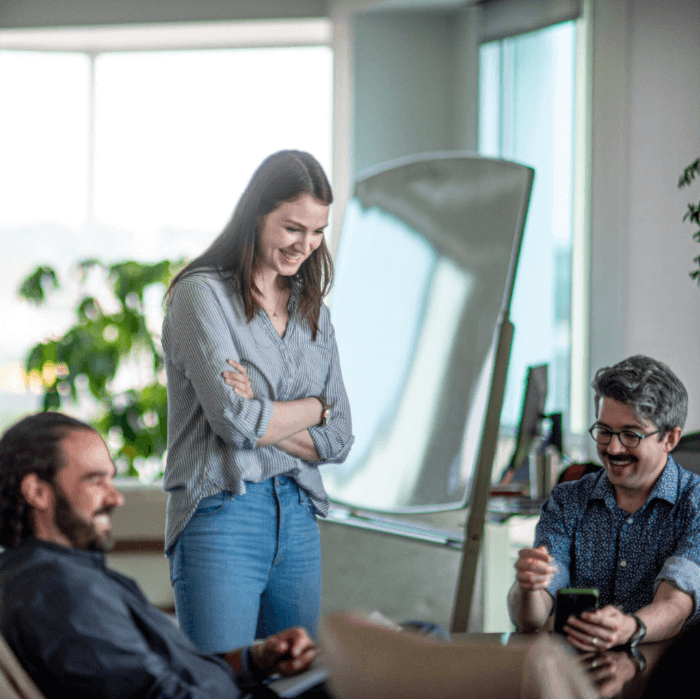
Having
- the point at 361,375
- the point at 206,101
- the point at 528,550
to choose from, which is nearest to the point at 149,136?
the point at 206,101

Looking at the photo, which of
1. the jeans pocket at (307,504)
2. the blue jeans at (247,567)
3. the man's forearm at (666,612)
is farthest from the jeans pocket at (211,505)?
the man's forearm at (666,612)

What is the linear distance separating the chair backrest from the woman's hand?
609 millimetres

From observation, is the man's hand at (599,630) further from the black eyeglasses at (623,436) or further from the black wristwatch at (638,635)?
the black eyeglasses at (623,436)

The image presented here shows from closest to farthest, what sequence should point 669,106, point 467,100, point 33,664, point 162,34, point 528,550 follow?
point 33,664
point 528,550
point 669,106
point 467,100
point 162,34

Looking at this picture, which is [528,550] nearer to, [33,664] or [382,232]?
[33,664]

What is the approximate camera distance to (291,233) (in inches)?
60.2

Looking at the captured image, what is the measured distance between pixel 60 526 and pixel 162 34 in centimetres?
409

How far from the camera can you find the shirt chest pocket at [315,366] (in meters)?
1.62

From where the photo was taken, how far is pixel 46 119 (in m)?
4.82

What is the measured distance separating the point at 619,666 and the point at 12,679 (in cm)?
81

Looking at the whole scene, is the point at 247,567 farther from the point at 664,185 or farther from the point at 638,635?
the point at 664,185

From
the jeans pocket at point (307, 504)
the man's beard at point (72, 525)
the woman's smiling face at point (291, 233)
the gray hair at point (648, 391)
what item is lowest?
the jeans pocket at point (307, 504)

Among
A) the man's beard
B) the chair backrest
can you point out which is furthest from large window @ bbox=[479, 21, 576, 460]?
the chair backrest

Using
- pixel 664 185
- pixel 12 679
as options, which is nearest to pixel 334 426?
pixel 12 679
